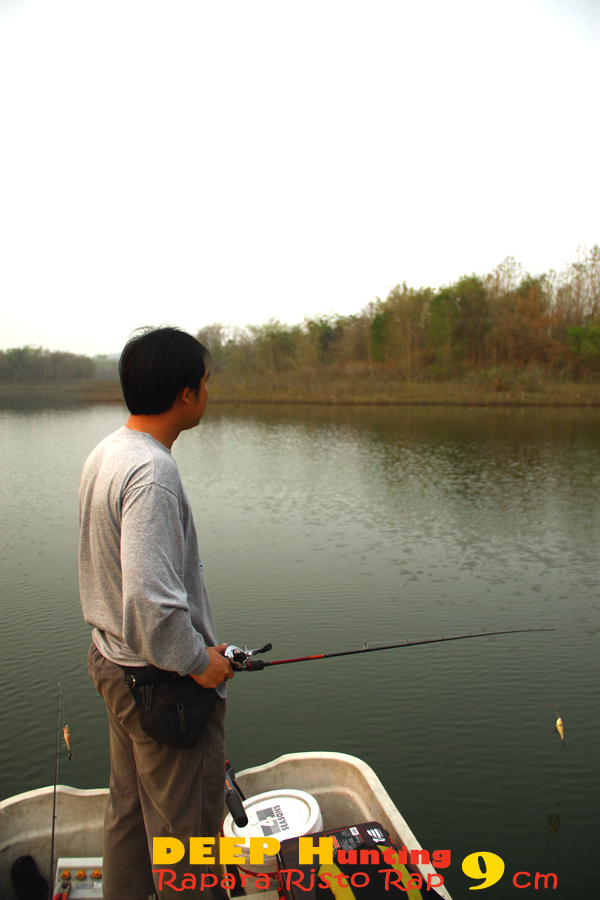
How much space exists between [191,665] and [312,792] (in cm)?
155

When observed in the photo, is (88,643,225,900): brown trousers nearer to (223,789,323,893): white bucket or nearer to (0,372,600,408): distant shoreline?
(223,789,323,893): white bucket

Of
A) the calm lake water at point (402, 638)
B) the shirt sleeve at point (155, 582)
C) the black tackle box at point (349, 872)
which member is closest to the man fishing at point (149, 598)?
the shirt sleeve at point (155, 582)

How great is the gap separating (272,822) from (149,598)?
1.43 m

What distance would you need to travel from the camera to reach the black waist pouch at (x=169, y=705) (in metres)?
1.53

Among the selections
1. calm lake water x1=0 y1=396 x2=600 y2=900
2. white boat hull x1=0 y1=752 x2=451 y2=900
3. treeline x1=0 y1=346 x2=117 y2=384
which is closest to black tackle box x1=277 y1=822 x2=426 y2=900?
white boat hull x1=0 y1=752 x2=451 y2=900

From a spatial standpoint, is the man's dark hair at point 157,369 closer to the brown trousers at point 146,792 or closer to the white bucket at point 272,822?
the brown trousers at point 146,792

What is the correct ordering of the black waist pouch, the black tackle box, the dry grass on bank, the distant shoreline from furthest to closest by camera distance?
1. the dry grass on bank
2. the distant shoreline
3. the black tackle box
4. the black waist pouch

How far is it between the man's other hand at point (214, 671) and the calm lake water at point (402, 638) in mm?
2178

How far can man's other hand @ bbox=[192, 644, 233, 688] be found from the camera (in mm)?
1551

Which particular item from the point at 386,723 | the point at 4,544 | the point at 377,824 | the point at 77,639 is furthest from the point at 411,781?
the point at 4,544

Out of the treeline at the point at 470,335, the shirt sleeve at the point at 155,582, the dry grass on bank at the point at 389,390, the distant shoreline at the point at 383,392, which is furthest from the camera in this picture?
the treeline at the point at 470,335

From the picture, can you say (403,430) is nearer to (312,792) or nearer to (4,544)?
(4,544)

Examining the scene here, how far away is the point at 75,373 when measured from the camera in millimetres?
78875

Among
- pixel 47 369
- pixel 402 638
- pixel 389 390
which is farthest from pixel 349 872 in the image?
pixel 47 369
